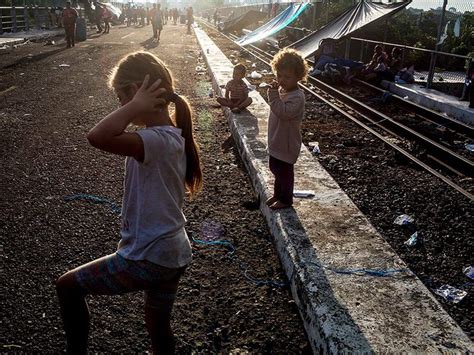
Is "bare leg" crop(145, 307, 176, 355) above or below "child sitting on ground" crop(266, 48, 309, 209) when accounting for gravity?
below

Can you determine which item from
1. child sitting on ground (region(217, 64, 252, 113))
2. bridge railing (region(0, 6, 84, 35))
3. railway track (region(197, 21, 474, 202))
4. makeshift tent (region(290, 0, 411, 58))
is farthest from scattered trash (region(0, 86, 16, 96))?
bridge railing (region(0, 6, 84, 35))

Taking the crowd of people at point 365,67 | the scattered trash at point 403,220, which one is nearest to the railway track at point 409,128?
the crowd of people at point 365,67

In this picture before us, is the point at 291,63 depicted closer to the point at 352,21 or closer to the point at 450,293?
the point at 450,293

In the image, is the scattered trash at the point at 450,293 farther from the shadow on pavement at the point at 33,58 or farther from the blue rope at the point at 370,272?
the shadow on pavement at the point at 33,58

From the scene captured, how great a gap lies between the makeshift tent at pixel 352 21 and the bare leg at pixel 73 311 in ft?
40.1

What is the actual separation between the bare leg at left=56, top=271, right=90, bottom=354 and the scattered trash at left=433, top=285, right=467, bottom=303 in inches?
90.6

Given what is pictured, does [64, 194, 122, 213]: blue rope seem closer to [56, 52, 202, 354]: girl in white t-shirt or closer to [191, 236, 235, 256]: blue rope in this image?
[191, 236, 235, 256]: blue rope

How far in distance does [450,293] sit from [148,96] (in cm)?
245

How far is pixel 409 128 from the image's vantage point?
24.3ft

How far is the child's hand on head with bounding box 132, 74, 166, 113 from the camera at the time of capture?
64.4 inches

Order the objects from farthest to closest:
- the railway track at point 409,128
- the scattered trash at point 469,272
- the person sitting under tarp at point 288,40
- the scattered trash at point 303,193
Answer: the person sitting under tarp at point 288,40, the railway track at point 409,128, the scattered trash at point 303,193, the scattered trash at point 469,272

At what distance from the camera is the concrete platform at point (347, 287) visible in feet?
6.77

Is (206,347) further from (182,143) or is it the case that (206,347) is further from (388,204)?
(388,204)

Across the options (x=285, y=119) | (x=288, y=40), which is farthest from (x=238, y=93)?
(x=288, y=40)
